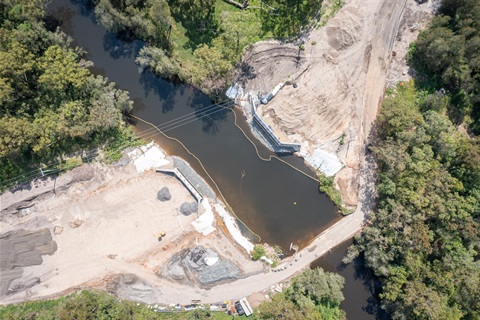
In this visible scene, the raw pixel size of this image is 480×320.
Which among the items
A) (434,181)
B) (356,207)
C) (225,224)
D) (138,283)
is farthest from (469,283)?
(138,283)

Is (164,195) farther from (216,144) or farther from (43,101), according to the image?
(43,101)

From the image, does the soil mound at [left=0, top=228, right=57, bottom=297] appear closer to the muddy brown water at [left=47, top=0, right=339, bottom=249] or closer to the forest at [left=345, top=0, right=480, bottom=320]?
the muddy brown water at [left=47, top=0, right=339, bottom=249]

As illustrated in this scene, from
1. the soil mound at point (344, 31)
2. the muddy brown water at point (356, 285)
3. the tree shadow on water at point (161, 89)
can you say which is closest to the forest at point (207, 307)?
the muddy brown water at point (356, 285)

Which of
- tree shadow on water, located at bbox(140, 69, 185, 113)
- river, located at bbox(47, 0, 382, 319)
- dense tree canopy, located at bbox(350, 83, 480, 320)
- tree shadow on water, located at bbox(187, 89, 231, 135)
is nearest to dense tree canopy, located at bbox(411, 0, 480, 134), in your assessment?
dense tree canopy, located at bbox(350, 83, 480, 320)

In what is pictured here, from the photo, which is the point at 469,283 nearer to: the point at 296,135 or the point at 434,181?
the point at 434,181

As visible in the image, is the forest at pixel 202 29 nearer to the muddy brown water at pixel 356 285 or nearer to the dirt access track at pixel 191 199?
the dirt access track at pixel 191 199
